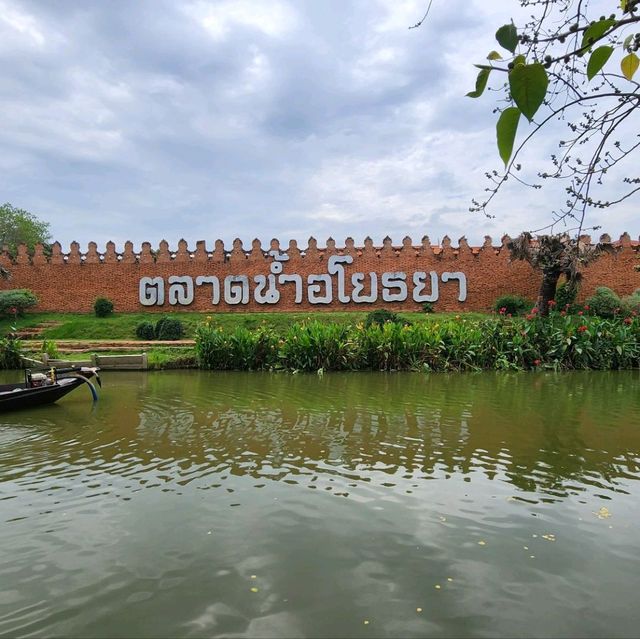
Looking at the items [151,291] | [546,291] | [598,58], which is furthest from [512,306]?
[598,58]

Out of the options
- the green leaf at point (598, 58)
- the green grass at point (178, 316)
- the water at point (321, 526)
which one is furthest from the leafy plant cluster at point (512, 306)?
the green leaf at point (598, 58)

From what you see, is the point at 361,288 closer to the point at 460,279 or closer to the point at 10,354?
the point at 460,279

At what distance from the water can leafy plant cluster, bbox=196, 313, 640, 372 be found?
6631 mm

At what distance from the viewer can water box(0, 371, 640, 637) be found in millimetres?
2836

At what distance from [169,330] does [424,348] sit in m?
10.3

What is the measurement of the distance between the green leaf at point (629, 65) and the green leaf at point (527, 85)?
402mm

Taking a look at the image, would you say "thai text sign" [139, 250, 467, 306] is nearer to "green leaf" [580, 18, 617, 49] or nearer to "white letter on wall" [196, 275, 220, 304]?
"white letter on wall" [196, 275, 220, 304]

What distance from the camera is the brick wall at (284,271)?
23.8 meters

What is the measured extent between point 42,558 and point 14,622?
736 mm

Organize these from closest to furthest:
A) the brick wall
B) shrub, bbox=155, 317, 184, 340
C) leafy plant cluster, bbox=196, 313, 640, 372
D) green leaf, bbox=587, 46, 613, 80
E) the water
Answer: green leaf, bbox=587, 46, 613, 80 → the water → leafy plant cluster, bbox=196, 313, 640, 372 → shrub, bbox=155, 317, 184, 340 → the brick wall

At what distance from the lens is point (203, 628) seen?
107 inches

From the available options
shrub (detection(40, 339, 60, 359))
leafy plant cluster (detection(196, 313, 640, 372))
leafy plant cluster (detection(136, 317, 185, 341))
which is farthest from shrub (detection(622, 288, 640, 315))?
shrub (detection(40, 339, 60, 359))

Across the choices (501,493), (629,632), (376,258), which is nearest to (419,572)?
(629,632)

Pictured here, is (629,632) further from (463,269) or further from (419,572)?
(463,269)
